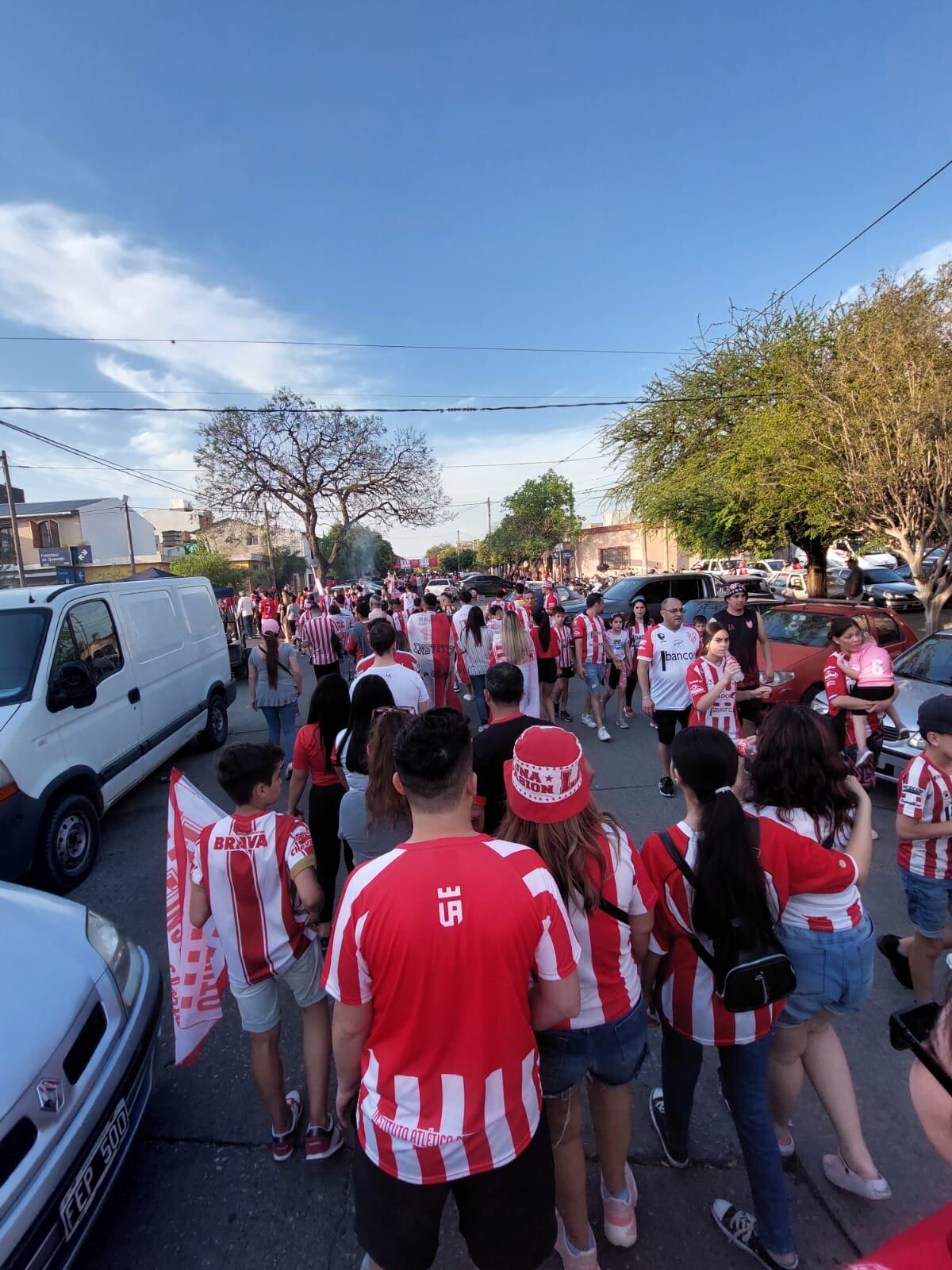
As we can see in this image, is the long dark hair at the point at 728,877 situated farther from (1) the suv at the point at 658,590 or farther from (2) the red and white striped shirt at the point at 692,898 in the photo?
(1) the suv at the point at 658,590

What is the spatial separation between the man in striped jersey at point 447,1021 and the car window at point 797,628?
23.2ft

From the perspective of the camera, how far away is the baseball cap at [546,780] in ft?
5.65

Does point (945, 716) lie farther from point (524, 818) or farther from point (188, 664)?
point (188, 664)

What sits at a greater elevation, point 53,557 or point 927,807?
point 53,557

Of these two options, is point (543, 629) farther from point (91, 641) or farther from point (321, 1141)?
point (321, 1141)

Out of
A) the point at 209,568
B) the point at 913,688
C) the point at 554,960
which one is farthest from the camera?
the point at 209,568

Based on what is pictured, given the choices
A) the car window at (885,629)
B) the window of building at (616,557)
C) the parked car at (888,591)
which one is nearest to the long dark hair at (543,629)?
the car window at (885,629)

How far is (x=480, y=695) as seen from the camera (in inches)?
312

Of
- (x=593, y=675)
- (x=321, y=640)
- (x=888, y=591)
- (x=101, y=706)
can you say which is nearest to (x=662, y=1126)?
(x=101, y=706)

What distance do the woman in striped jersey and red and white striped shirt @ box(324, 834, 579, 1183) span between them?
A: 1.00 meters

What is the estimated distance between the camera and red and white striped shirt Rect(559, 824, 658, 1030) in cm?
173

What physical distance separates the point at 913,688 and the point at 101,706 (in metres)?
7.19

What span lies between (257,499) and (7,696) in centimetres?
2359

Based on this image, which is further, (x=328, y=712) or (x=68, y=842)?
(x=68, y=842)
